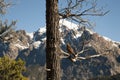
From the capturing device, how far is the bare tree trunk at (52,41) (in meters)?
8.34

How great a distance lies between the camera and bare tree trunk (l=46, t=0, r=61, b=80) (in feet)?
27.4

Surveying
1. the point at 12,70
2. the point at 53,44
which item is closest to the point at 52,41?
the point at 53,44

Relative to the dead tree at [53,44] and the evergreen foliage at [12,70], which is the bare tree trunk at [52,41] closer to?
the dead tree at [53,44]

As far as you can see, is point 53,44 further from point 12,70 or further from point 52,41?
point 12,70

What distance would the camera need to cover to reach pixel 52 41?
332 inches

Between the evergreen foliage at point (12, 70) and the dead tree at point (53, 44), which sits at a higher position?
the dead tree at point (53, 44)

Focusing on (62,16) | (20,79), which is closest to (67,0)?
(62,16)

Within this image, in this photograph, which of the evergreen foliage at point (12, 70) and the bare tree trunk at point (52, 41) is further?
the evergreen foliage at point (12, 70)

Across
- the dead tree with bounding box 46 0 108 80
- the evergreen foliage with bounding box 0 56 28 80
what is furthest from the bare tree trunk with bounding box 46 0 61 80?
the evergreen foliage with bounding box 0 56 28 80

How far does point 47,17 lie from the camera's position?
8.56 m

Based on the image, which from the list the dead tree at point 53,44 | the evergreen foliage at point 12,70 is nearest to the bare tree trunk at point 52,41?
the dead tree at point 53,44

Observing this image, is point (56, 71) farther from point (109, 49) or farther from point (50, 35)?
point (109, 49)

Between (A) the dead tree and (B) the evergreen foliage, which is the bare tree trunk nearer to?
(A) the dead tree

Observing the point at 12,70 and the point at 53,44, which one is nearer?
the point at 53,44
